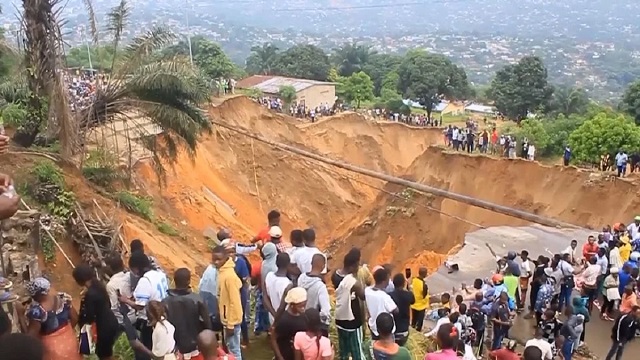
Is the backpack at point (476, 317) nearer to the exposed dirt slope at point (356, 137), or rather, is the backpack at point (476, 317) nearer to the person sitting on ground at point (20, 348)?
the person sitting on ground at point (20, 348)

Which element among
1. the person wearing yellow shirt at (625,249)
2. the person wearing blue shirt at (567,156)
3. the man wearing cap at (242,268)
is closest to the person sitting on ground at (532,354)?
the man wearing cap at (242,268)

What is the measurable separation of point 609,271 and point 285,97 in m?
34.5

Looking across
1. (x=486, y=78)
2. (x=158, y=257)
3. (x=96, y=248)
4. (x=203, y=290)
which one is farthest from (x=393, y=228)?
(x=486, y=78)

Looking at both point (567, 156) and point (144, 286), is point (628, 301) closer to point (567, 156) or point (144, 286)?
point (144, 286)

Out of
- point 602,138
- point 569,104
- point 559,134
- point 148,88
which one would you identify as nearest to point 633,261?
point 148,88

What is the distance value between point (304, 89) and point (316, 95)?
99cm

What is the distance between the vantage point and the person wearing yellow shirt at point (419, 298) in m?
10.4

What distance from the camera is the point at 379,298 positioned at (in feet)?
23.9

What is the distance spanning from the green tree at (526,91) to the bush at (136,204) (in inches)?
1242

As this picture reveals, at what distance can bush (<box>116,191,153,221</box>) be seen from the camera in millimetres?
16219

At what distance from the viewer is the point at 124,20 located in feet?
50.7

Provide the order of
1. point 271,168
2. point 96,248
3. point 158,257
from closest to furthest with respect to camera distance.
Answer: point 96,248
point 158,257
point 271,168

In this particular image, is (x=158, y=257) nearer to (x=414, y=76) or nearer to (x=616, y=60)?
(x=414, y=76)

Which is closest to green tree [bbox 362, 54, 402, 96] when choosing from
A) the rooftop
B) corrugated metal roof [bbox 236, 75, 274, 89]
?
corrugated metal roof [bbox 236, 75, 274, 89]
